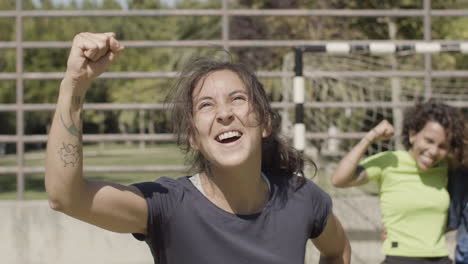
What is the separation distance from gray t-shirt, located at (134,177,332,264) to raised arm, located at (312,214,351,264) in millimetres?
268

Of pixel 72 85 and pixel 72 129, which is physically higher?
pixel 72 85

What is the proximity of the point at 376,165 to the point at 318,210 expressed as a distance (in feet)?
5.45

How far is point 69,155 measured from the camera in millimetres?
1709

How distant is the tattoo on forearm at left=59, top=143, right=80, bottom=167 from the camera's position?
170cm

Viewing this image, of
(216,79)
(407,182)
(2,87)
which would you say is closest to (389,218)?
(407,182)

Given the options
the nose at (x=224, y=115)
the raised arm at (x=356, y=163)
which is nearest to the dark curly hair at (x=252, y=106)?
the nose at (x=224, y=115)

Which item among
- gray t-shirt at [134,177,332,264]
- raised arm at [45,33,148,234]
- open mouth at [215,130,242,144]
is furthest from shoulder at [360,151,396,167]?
raised arm at [45,33,148,234]

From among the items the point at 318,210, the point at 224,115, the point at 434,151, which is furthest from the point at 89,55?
the point at 434,151

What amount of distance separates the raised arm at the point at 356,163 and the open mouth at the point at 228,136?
5.98 ft

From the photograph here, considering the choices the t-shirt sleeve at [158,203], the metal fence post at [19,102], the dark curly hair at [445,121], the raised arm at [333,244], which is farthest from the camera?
the metal fence post at [19,102]

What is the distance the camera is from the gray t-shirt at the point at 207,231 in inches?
78.4

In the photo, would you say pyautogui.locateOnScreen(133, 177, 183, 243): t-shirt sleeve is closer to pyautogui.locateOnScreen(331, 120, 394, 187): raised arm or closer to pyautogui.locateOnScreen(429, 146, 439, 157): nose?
pyautogui.locateOnScreen(331, 120, 394, 187): raised arm

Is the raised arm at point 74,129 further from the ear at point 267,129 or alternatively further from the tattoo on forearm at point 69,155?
the ear at point 267,129

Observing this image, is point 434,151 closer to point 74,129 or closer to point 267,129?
point 267,129
